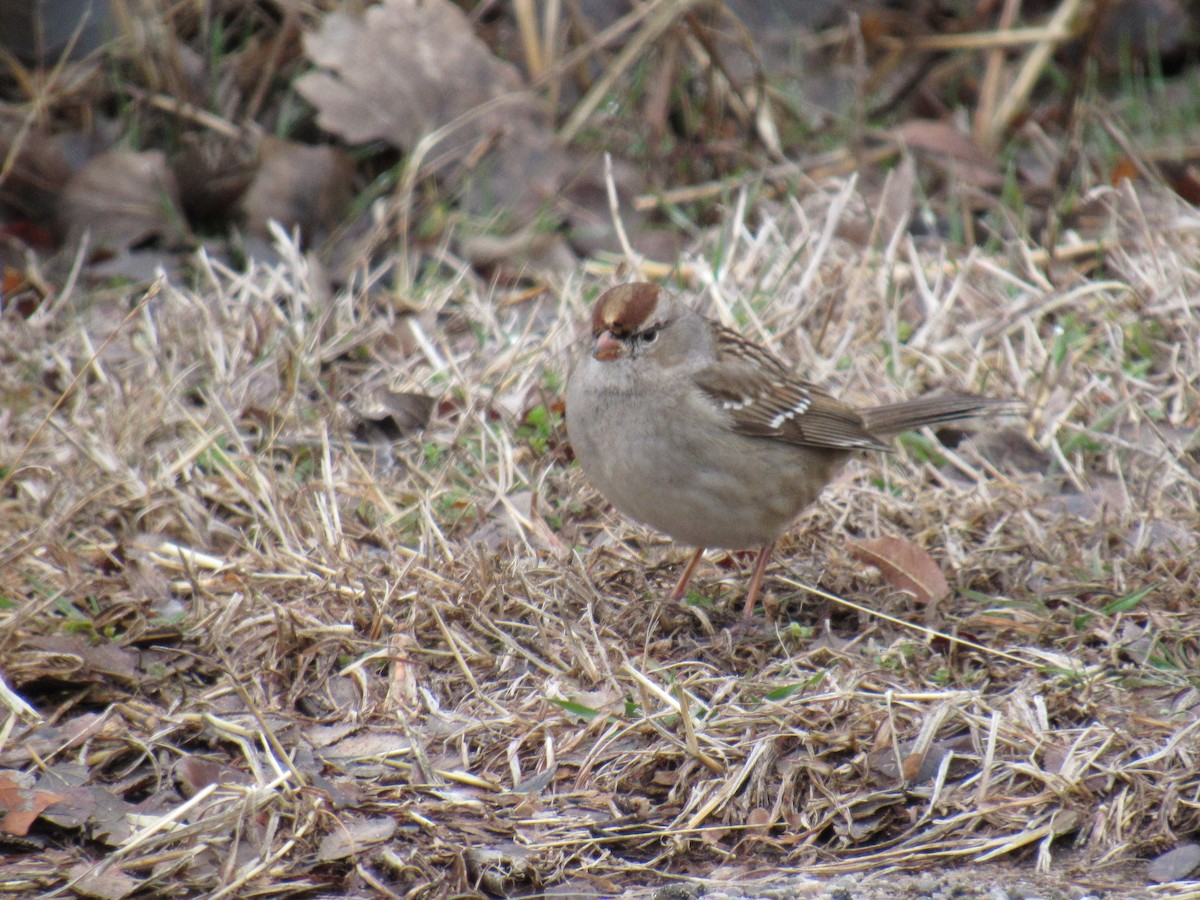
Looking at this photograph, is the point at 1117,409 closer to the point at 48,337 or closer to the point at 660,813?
the point at 660,813

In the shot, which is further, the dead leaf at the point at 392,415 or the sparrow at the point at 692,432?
the dead leaf at the point at 392,415

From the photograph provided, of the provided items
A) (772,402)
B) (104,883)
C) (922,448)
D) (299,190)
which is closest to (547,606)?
(772,402)

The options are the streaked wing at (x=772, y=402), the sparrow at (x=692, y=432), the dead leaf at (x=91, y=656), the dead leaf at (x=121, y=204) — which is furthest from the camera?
the dead leaf at (x=121, y=204)

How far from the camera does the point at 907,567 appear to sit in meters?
3.33

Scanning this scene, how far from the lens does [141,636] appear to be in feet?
10.1

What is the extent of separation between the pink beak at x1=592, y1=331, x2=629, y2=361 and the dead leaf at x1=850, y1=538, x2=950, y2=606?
2.43ft

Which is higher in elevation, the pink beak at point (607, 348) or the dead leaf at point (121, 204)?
the pink beak at point (607, 348)

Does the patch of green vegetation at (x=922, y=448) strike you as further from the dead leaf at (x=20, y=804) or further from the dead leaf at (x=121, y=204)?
the dead leaf at (x=121, y=204)

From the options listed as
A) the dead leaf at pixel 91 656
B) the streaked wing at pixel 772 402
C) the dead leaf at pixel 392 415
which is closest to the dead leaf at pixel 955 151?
the streaked wing at pixel 772 402

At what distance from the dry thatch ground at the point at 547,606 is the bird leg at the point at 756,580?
0.17 ft

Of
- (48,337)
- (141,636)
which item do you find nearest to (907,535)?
(141,636)

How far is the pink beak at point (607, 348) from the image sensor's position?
3309 millimetres

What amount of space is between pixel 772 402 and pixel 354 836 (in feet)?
4.99

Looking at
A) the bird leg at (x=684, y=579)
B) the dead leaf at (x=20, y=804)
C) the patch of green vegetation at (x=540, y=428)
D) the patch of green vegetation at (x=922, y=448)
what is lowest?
the patch of green vegetation at (x=922, y=448)
